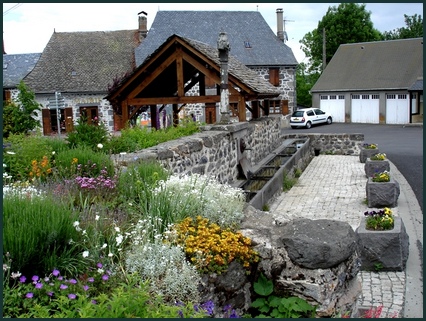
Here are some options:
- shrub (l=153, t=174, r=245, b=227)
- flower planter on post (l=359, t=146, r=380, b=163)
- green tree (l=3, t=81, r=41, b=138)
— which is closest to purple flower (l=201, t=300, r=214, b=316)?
shrub (l=153, t=174, r=245, b=227)

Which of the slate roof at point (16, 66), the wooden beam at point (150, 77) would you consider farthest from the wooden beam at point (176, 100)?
the slate roof at point (16, 66)

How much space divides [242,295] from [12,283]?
194 centimetres

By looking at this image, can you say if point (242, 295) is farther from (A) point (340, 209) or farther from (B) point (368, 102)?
(B) point (368, 102)

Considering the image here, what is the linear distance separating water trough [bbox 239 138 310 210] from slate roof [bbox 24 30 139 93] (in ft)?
60.4

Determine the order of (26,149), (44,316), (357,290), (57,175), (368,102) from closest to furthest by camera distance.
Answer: (44,316)
(357,290)
(57,175)
(26,149)
(368,102)

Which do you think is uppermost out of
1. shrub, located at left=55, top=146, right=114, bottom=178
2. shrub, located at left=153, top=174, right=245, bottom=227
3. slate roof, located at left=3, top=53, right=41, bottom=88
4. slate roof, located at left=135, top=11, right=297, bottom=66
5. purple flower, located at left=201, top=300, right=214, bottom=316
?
slate roof, located at left=135, top=11, right=297, bottom=66

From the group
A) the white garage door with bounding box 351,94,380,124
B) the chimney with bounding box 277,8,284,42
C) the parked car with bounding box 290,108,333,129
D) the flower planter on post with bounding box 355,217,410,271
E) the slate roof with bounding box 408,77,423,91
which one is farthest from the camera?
the chimney with bounding box 277,8,284,42

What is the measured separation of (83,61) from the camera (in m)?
36.7

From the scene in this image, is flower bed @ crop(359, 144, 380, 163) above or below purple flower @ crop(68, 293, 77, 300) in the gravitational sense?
below

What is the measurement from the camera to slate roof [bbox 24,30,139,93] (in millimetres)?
34719

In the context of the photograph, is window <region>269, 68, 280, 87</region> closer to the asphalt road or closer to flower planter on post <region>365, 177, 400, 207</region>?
the asphalt road

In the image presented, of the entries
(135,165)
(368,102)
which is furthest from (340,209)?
(368,102)

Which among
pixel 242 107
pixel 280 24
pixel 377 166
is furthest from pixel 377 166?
pixel 280 24

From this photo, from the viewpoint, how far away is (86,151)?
7.02 m
